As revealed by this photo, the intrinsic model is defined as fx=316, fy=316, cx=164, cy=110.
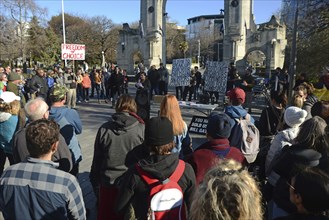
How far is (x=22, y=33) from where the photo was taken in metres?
39.4

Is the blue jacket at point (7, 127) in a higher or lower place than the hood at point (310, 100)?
lower

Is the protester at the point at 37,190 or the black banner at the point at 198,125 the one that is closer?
the protester at the point at 37,190

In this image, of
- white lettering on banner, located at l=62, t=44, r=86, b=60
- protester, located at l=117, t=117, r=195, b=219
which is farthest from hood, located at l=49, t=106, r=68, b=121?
white lettering on banner, located at l=62, t=44, r=86, b=60

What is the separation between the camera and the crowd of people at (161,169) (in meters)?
1.93

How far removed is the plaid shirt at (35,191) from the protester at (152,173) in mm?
469

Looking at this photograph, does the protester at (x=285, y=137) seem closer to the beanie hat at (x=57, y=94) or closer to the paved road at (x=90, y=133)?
the paved road at (x=90, y=133)

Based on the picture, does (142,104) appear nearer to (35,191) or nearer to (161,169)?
(161,169)

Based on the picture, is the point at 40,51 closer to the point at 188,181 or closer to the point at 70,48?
the point at 70,48

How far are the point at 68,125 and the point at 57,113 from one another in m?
0.22

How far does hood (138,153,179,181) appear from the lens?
260cm

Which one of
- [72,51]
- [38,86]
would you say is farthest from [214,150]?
[72,51]

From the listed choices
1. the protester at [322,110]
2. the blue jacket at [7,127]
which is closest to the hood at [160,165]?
the blue jacket at [7,127]

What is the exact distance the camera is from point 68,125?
434cm

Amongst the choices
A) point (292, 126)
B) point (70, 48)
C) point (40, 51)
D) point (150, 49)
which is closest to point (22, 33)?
point (40, 51)
